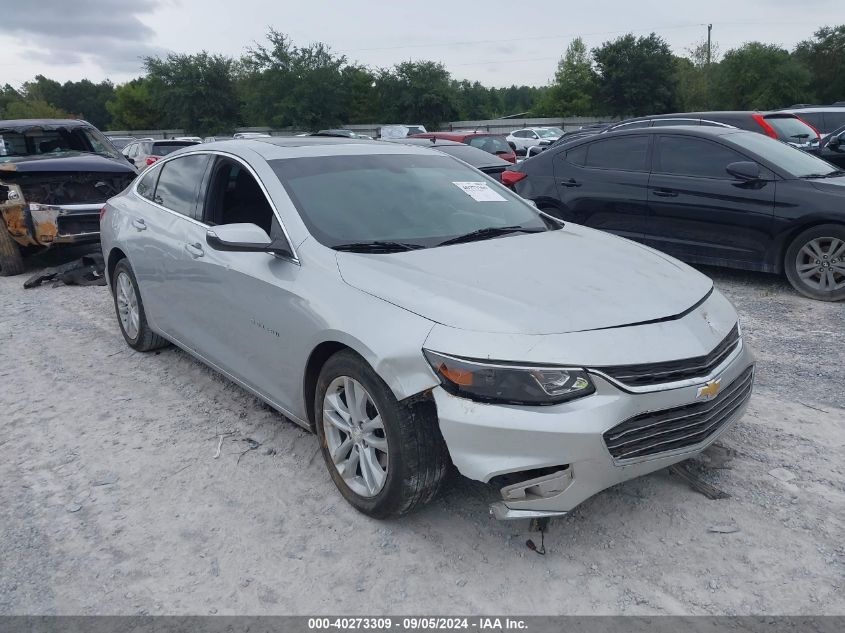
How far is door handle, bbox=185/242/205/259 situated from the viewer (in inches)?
166

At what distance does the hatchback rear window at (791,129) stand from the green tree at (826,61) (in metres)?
42.4

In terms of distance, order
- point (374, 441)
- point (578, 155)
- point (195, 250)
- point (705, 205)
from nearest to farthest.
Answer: point (374, 441) → point (195, 250) → point (705, 205) → point (578, 155)

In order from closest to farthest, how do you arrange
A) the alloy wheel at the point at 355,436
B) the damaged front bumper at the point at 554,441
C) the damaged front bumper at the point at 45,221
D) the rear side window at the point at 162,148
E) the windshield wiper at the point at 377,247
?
the damaged front bumper at the point at 554,441, the alloy wheel at the point at 355,436, the windshield wiper at the point at 377,247, the damaged front bumper at the point at 45,221, the rear side window at the point at 162,148

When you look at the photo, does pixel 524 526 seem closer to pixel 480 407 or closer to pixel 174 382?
pixel 480 407

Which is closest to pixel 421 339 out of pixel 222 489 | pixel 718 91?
pixel 222 489

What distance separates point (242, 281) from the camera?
379 centimetres

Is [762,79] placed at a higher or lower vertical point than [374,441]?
higher

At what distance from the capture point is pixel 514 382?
265 cm

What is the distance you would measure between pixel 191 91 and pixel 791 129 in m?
47.9

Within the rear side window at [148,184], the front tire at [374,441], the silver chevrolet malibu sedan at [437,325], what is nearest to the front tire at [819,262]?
the silver chevrolet malibu sedan at [437,325]

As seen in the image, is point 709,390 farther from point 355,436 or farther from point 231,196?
point 231,196

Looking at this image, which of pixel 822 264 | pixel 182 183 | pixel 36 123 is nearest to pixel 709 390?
pixel 182 183

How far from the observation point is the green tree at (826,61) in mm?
49281

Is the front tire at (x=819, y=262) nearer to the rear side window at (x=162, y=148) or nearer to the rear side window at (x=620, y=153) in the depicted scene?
the rear side window at (x=620, y=153)
